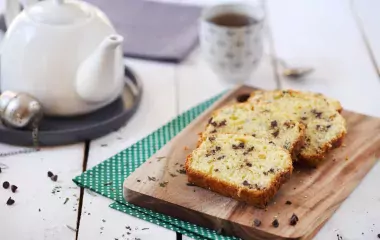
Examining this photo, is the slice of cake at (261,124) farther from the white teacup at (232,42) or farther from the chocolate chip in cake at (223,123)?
the white teacup at (232,42)

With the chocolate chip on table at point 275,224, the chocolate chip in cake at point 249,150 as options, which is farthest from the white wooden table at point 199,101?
the chocolate chip in cake at point 249,150

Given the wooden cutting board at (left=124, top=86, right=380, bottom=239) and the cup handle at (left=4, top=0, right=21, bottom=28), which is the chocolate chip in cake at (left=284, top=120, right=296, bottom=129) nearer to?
the wooden cutting board at (left=124, top=86, right=380, bottom=239)

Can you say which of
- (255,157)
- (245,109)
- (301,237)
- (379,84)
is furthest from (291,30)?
(301,237)

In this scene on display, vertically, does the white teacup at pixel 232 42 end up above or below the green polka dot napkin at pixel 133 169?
above

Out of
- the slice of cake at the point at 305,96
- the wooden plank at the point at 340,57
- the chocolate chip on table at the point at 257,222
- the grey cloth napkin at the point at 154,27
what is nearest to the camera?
the chocolate chip on table at the point at 257,222

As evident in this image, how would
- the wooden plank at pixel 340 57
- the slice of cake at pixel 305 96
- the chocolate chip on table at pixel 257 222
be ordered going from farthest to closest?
the slice of cake at pixel 305 96
the wooden plank at pixel 340 57
the chocolate chip on table at pixel 257 222

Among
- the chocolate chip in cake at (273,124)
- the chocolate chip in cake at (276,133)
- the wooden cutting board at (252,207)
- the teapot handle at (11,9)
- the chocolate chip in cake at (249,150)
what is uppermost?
the teapot handle at (11,9)

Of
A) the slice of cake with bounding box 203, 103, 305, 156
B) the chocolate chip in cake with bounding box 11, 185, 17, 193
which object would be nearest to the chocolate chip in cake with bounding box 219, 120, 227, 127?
the slice of cake with bounding box 203, 103, 305, 156

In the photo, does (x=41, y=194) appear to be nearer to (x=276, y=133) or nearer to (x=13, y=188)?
(x=13, y=188)
